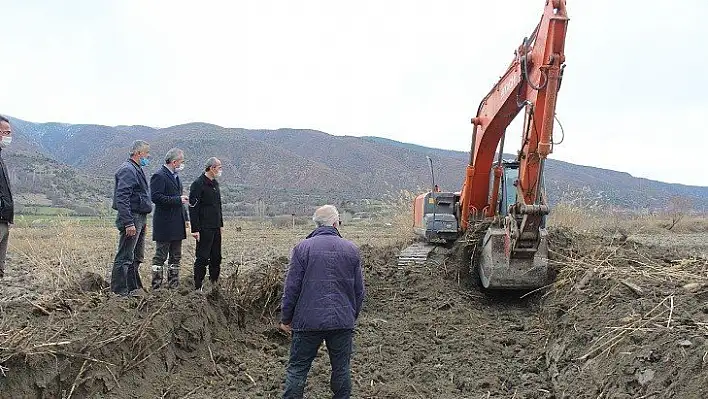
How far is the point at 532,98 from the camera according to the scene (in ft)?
25.1

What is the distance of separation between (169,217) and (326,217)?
3023 millimetres

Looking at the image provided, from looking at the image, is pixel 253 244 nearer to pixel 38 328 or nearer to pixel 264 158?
pixel 38 328

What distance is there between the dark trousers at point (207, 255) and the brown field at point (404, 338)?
38cm

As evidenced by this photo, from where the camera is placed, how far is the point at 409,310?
8477 millimetres

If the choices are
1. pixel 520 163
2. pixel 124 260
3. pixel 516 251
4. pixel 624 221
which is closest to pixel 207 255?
pixel 124 260

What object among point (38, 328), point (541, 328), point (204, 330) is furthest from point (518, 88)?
point (38, 328)

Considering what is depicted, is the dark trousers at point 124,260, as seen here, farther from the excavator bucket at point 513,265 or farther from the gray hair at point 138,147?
the excavator bucket at point 513,265

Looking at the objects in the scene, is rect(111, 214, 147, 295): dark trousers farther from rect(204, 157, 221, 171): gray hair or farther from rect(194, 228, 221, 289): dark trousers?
rect(204, 157, 221, 171): gray hair

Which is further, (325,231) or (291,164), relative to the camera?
(291,164)

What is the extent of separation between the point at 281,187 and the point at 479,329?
63760 millimetres

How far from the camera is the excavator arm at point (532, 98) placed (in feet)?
23.5

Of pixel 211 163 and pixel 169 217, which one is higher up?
pixel 211 163

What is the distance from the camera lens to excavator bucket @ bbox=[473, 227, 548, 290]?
8242 mm

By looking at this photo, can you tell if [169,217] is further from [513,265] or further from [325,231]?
[513,265]
